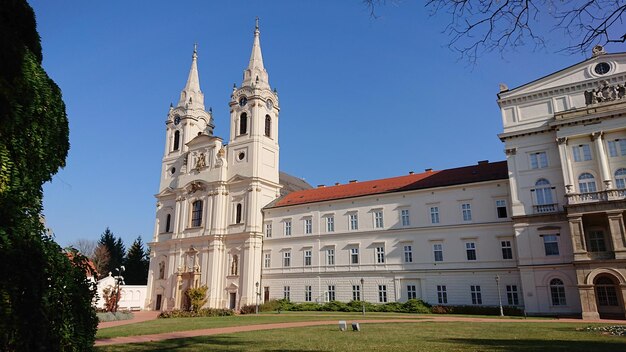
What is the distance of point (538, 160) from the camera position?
33.2 metres

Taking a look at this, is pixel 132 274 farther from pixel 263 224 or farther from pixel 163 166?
pixel 263 224

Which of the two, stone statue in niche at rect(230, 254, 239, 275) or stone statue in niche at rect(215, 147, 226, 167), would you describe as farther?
stone statue in niche at rect(215, 147, 226, 167)

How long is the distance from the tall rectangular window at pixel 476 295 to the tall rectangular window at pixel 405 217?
7762mm

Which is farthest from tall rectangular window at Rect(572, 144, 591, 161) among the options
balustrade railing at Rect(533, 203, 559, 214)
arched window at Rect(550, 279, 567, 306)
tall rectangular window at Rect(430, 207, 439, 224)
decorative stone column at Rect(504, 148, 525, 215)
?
tall rectangular window at Rect(430, 207, 439, 224)

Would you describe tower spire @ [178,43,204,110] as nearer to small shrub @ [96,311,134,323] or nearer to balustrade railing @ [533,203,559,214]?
small shrub @ [96,311,134,323]

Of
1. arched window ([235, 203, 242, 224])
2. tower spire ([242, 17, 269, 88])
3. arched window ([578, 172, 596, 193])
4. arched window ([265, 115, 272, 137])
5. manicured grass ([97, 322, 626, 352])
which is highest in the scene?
tower spire ([242, 17, 269, 88])

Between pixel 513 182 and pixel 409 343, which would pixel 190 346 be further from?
pixel 513 182

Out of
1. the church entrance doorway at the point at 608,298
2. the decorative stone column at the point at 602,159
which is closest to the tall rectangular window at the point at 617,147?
the decorative stone column at the point at 602,159

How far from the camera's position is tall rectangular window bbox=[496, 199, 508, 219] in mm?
34906

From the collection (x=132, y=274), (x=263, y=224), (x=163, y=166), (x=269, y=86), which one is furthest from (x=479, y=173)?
(x=132, y=274)

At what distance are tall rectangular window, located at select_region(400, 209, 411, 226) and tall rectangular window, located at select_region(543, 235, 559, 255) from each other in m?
11.4

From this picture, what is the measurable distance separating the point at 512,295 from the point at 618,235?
355 inches

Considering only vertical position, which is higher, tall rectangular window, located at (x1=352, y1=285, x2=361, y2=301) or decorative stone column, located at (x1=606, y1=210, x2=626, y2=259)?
decorative stone column, located at (x1=606, y1=210, x2=626, y2=259)

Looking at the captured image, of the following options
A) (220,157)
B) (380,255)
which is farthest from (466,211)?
(220,157)
